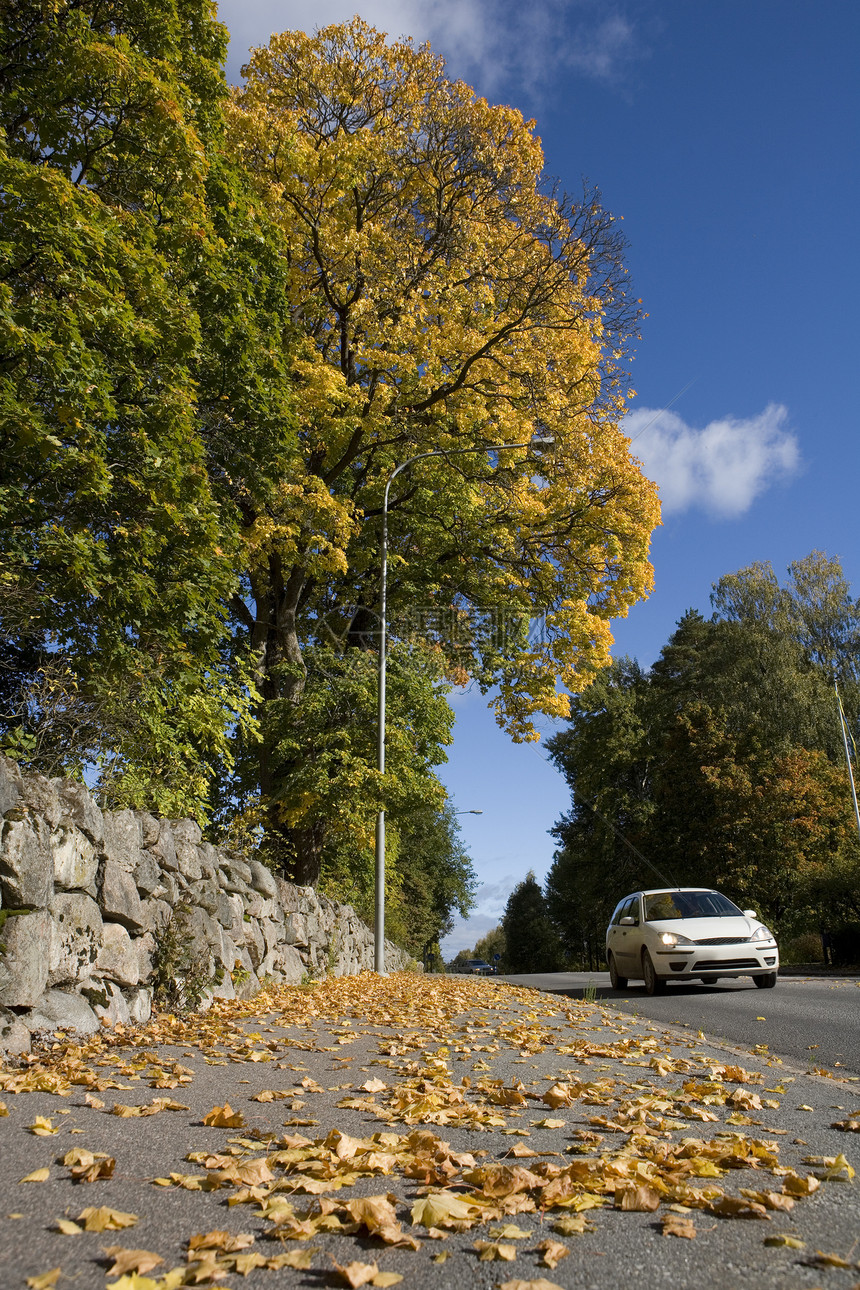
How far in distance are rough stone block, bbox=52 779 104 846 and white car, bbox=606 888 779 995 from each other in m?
8.48

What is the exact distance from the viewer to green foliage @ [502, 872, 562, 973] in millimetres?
69994

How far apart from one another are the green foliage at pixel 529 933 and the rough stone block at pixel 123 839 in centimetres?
6145

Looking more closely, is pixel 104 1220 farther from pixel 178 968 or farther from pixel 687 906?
pixel 687 906

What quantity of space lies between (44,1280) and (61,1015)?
4.42 meters

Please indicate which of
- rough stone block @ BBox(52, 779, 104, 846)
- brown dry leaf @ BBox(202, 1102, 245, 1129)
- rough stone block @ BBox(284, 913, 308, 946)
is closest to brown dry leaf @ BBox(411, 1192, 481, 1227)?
brown dry leaf @ BBox(202, 1102, 245, 1129)

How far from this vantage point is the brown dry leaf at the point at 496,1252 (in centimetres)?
246

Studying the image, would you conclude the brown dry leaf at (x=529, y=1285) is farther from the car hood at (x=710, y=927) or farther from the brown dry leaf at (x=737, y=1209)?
the car hood at (x=710, y=927)

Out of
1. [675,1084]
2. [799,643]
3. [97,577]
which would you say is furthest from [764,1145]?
[799,643]

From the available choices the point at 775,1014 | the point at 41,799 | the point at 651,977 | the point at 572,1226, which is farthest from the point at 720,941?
the point at 572,1226

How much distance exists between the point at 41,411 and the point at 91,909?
5.04 metres

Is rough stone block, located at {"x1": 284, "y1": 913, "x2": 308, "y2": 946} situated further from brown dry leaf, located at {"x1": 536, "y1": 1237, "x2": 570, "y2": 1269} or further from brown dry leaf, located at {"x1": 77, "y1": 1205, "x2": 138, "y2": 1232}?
brown dry leaf, located at {"x1": 536, "y1": 1237, "x2": 570, "y2": 1269}

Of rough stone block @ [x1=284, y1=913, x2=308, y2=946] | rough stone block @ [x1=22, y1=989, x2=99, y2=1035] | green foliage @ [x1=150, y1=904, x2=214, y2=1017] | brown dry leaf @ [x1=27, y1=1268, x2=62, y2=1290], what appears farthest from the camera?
rough stone block @ [x1=284, y1=913, x2=308, y2=946]

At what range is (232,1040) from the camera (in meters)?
6.87

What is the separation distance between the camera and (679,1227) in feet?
8.71
